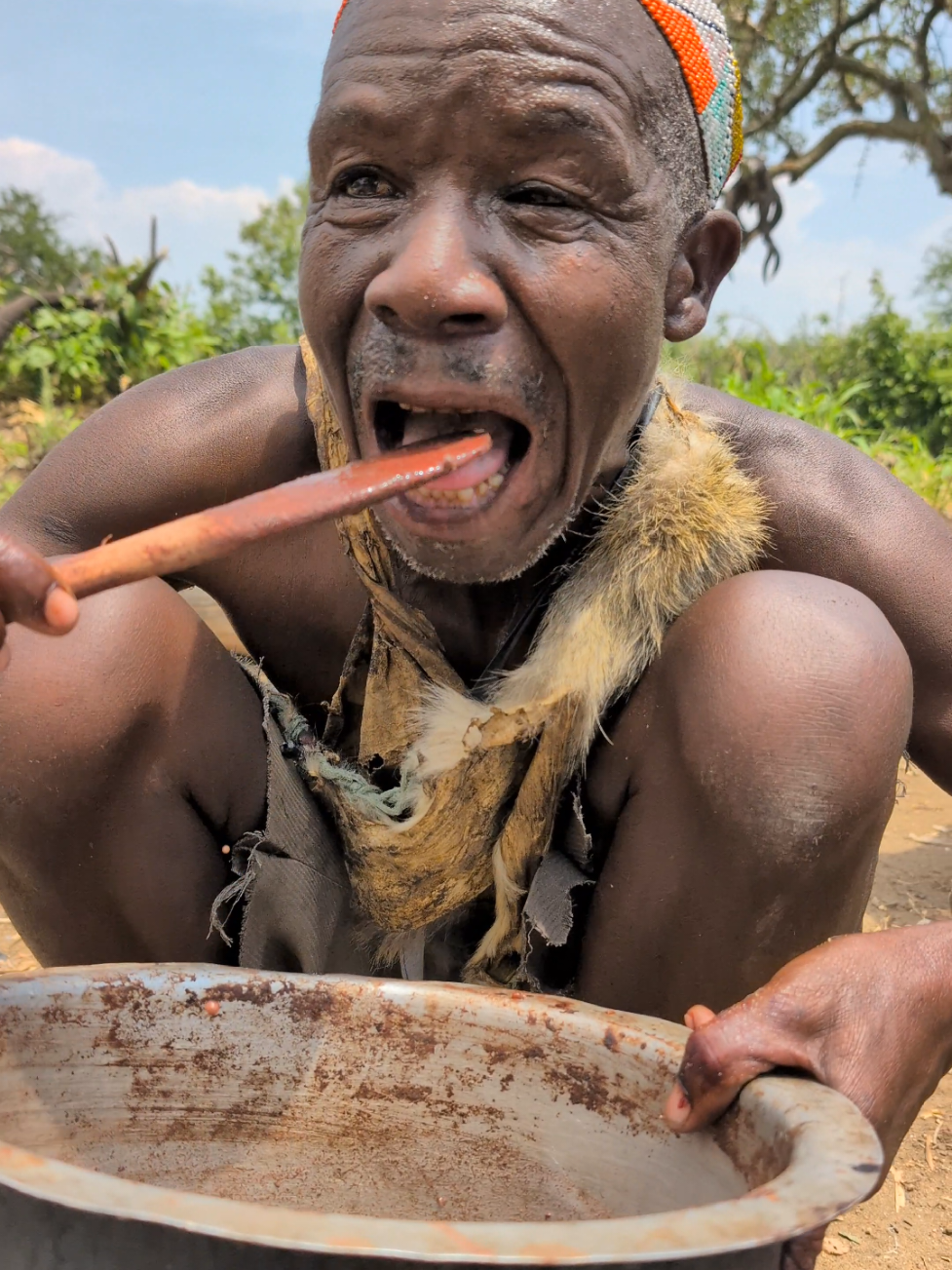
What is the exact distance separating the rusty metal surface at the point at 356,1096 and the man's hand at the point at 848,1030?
36mm

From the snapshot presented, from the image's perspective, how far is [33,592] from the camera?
90 cm

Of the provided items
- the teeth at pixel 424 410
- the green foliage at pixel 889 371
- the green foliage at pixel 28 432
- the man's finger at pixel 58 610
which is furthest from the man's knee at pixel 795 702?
the green foliage at pixel 889 371

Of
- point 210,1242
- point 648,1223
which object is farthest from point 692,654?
point 210,1242

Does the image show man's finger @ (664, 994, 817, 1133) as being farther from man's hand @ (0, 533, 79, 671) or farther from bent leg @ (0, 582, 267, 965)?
bent leg @ (0, 582, 267, 965)

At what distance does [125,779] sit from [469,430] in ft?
1.92

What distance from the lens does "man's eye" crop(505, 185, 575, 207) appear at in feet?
4.70

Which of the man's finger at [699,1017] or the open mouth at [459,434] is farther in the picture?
the open mouth at [459,434]

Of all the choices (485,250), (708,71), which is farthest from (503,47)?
(708,71)

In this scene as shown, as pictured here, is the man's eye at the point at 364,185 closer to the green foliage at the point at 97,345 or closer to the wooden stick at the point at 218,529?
the wooden stick at the point at 218,529

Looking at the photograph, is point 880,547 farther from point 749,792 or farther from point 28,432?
point 28,432

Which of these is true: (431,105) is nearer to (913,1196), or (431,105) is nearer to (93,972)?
(93,972)

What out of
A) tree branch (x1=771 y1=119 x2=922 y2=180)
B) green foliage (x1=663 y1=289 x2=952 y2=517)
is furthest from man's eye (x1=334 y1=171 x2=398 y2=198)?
tree branch (x1=771 y1=119 x2=922 y2=180)

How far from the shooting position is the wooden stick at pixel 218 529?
3.18 ft

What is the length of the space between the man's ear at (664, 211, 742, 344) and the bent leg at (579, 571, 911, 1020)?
0.41 m
